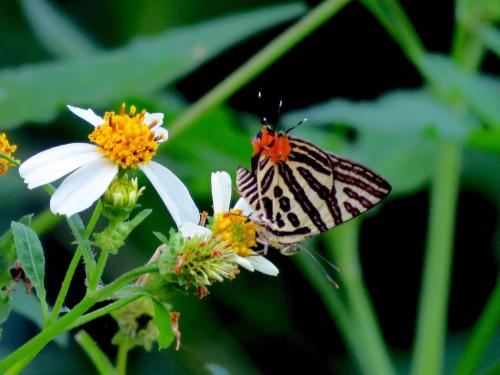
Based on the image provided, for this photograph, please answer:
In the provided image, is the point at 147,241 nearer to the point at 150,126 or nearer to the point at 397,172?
the point at 397,172

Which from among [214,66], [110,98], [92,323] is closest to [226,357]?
[110,98]

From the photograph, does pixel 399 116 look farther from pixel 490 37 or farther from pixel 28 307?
pixel 28 307

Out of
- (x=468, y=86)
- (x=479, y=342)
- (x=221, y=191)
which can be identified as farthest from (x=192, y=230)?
(x=468, y=86)

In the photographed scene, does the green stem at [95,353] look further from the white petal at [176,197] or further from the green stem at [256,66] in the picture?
the green stem at [256,66]

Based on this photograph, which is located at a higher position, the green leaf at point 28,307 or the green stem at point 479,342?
the green leaf at point 28,307

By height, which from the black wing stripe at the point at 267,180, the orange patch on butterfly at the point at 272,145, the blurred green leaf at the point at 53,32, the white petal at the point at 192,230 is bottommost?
the white petal at the point at 192,230

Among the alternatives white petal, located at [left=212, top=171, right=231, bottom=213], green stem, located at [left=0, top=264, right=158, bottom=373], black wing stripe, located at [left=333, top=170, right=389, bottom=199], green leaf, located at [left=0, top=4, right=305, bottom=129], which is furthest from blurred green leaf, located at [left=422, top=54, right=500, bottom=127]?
green stem, located at [left=0, top=264, right=158, bottom=373]

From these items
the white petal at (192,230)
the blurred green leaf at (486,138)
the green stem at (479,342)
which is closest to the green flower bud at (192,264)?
the white petal at (192,230)
